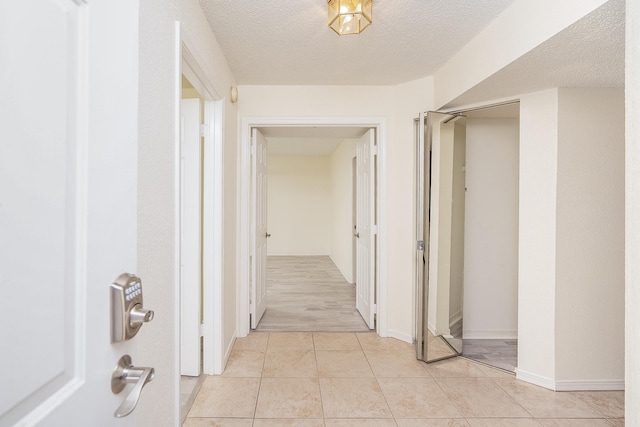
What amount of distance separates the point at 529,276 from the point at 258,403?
Answer: 2041 mm

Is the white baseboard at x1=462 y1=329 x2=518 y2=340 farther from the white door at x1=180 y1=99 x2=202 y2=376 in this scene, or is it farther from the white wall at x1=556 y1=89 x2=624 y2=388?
the white door at x1=180 y1=99 x2=202 y2=376

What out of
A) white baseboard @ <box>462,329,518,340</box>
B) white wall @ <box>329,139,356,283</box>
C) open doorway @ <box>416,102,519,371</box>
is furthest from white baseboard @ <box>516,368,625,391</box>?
white wall @ <box>329,139,356,283</box>

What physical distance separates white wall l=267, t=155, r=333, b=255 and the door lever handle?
728cm

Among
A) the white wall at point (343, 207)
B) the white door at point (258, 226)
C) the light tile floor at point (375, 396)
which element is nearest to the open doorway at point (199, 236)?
the light tile floor at point (375, 396)

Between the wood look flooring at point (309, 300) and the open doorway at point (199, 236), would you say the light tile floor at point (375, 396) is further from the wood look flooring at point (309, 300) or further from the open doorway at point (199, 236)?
the wood look flooring at point (309, 300)

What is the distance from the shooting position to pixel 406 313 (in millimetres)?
3047

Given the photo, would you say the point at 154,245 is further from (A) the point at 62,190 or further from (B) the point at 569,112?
(B) the point at 569,112

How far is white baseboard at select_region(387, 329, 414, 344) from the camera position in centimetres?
297

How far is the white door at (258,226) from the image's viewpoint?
3.19m

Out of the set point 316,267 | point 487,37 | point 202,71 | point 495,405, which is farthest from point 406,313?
point 316,267

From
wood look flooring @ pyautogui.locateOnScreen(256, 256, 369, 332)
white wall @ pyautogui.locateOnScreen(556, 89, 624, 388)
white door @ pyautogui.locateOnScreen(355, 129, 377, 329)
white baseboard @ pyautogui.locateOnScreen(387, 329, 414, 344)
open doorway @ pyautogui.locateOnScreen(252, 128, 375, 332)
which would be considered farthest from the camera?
open doorway @ pyautogui.locateOnScreen(252, 128, 375, 332)

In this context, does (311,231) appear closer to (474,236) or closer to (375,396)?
(474,236)
